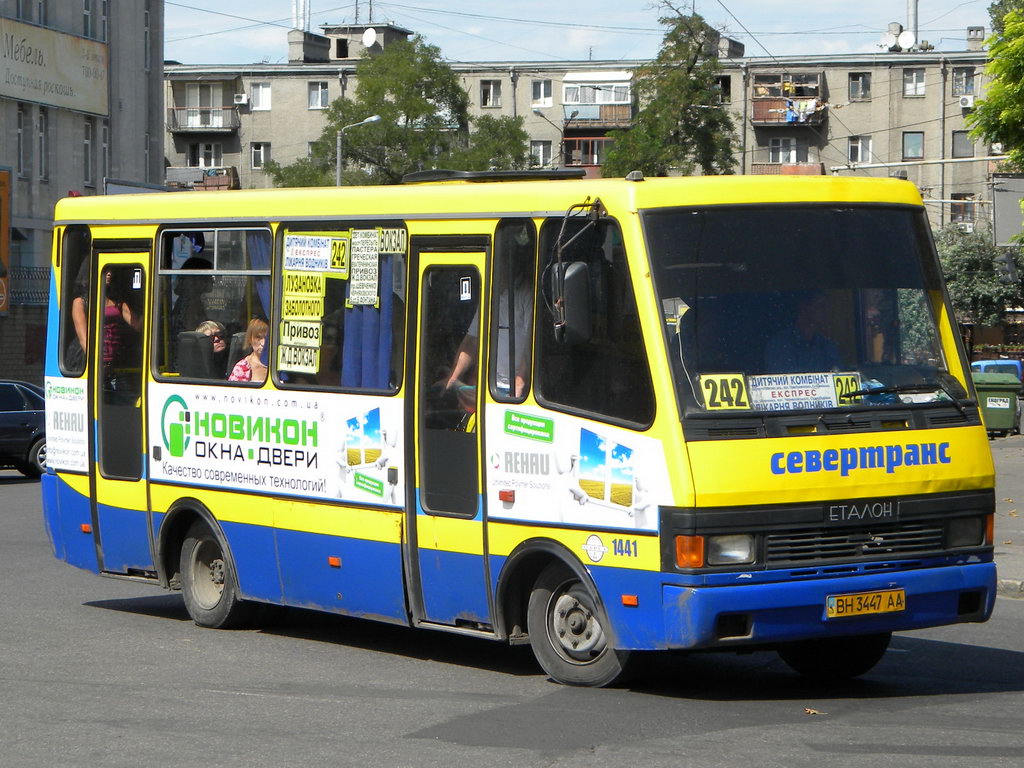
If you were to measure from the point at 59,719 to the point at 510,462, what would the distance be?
2593 millimetres

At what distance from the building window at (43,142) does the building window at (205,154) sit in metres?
41.1

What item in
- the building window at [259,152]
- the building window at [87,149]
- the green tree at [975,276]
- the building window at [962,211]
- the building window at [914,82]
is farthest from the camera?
the building window at [259,152]

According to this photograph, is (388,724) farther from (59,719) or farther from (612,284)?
(612,284)

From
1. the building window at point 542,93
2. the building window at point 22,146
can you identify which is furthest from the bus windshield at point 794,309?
the building window at point 542,93

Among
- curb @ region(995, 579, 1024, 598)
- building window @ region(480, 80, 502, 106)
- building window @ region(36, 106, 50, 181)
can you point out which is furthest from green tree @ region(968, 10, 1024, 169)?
building window @ region(480, 80, 502, 106)

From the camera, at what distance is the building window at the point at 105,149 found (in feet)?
172

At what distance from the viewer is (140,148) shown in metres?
55.0

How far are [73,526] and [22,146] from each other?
38.6m

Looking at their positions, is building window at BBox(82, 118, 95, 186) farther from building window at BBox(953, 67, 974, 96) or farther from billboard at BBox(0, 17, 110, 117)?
building window at BBox(953, 67, 974, 96)

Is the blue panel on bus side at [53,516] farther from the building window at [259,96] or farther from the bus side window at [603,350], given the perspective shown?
the building window at [259,96]

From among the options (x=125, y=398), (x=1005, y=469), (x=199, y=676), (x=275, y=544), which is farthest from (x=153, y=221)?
(x=1005, y=469)

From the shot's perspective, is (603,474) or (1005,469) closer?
(603,474)

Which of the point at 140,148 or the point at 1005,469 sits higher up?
the point at 140,148

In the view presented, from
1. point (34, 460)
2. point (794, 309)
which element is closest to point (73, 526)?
point (794, 309)
